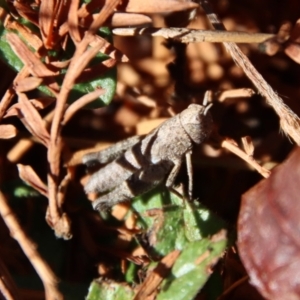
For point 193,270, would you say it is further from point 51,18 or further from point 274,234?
point 51,18

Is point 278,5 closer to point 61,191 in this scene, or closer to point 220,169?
→ point 220,169

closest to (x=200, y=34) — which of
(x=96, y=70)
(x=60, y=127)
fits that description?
(x=96, y=70)

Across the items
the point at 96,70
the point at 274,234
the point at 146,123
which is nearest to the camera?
the point at 274,234

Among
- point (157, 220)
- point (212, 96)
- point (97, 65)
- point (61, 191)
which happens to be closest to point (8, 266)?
point (61, 191)

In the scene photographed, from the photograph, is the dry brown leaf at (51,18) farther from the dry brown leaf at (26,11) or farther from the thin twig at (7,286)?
the thin twig at (7,286)

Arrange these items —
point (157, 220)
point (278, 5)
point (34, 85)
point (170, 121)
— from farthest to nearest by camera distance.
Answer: point (278, 5), point (170, 121), point (157, 220), point (34, 85)
